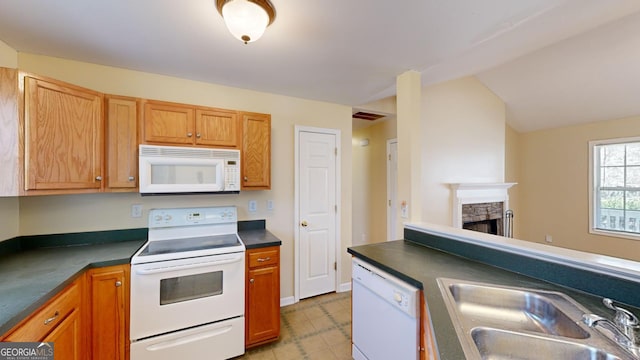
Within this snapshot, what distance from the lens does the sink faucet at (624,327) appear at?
0.76m

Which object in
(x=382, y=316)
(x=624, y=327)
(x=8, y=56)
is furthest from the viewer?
(x=8, y=56)

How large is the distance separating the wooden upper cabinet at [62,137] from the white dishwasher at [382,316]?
2.04m

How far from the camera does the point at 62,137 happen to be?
1607 millimetres

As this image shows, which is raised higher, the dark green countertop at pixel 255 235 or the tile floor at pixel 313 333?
the dark green countertop at pixel 255 235

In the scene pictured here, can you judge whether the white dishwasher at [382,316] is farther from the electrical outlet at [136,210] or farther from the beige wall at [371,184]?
the beige wall at [371,184]

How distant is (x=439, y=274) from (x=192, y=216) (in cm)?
199

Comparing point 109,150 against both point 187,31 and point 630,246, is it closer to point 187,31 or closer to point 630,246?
point 187,31

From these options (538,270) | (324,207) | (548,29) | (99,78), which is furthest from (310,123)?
(538,270)

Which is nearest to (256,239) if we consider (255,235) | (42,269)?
(255,235)

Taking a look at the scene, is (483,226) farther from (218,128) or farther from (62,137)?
(62,137)

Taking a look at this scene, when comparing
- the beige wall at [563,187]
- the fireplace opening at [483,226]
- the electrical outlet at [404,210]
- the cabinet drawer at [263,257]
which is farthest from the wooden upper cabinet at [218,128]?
the beige wall at [563,187]

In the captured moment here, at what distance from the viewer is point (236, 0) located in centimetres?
121

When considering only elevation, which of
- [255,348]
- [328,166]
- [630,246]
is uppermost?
[328,166]

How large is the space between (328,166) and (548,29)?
221 centimetres
